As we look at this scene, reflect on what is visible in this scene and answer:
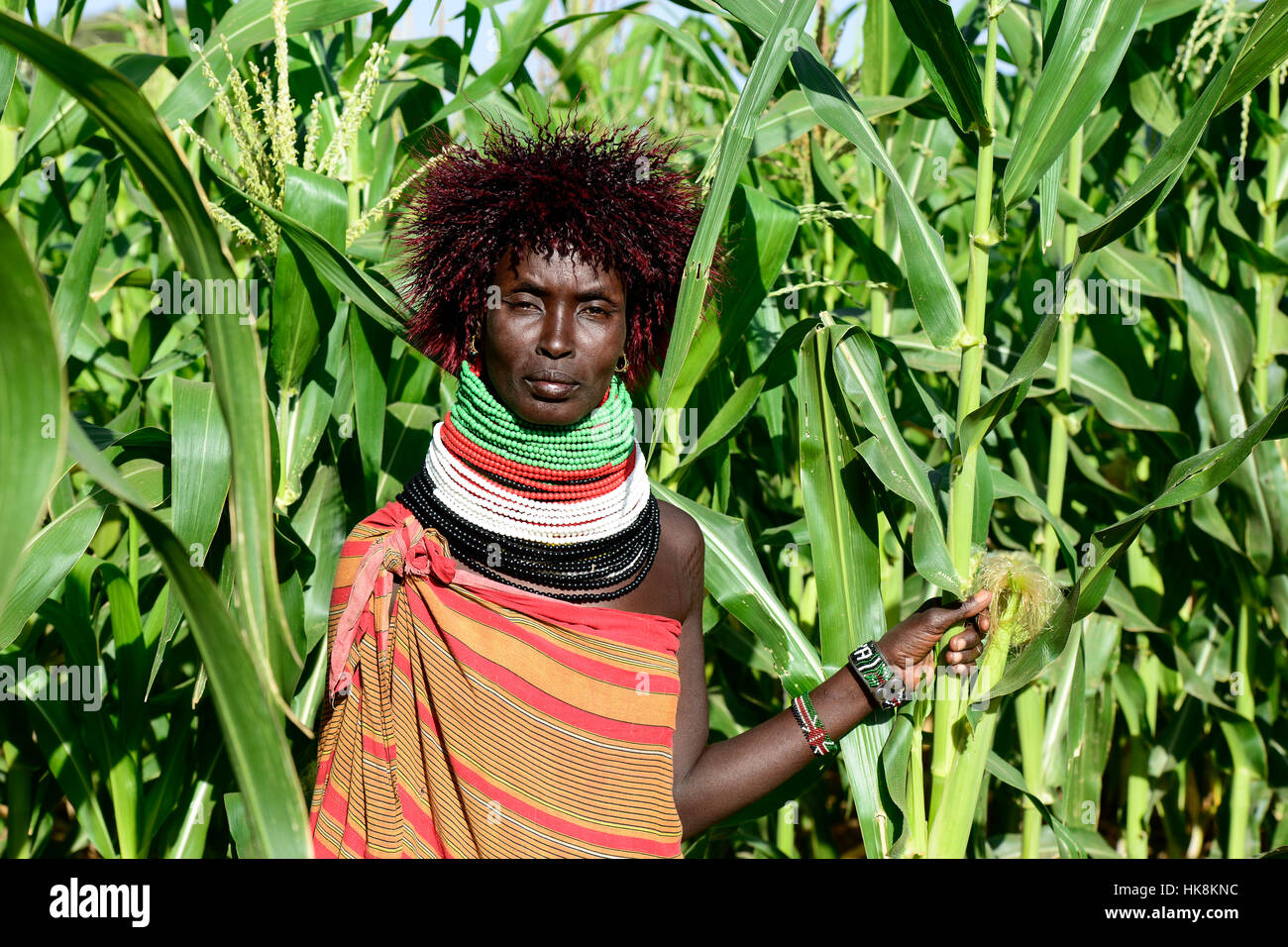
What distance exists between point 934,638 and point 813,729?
0.25 metres

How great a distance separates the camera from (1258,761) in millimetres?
2654

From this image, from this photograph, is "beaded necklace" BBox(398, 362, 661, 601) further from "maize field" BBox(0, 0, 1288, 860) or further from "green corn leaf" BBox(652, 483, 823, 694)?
"green corn leaf" BBox(652, 483, 823, 694)

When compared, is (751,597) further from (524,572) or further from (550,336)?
(550,336)

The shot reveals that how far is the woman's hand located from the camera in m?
1.70

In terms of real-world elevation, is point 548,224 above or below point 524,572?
above

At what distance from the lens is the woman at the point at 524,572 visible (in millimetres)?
1544

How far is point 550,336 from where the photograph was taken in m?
1.52
